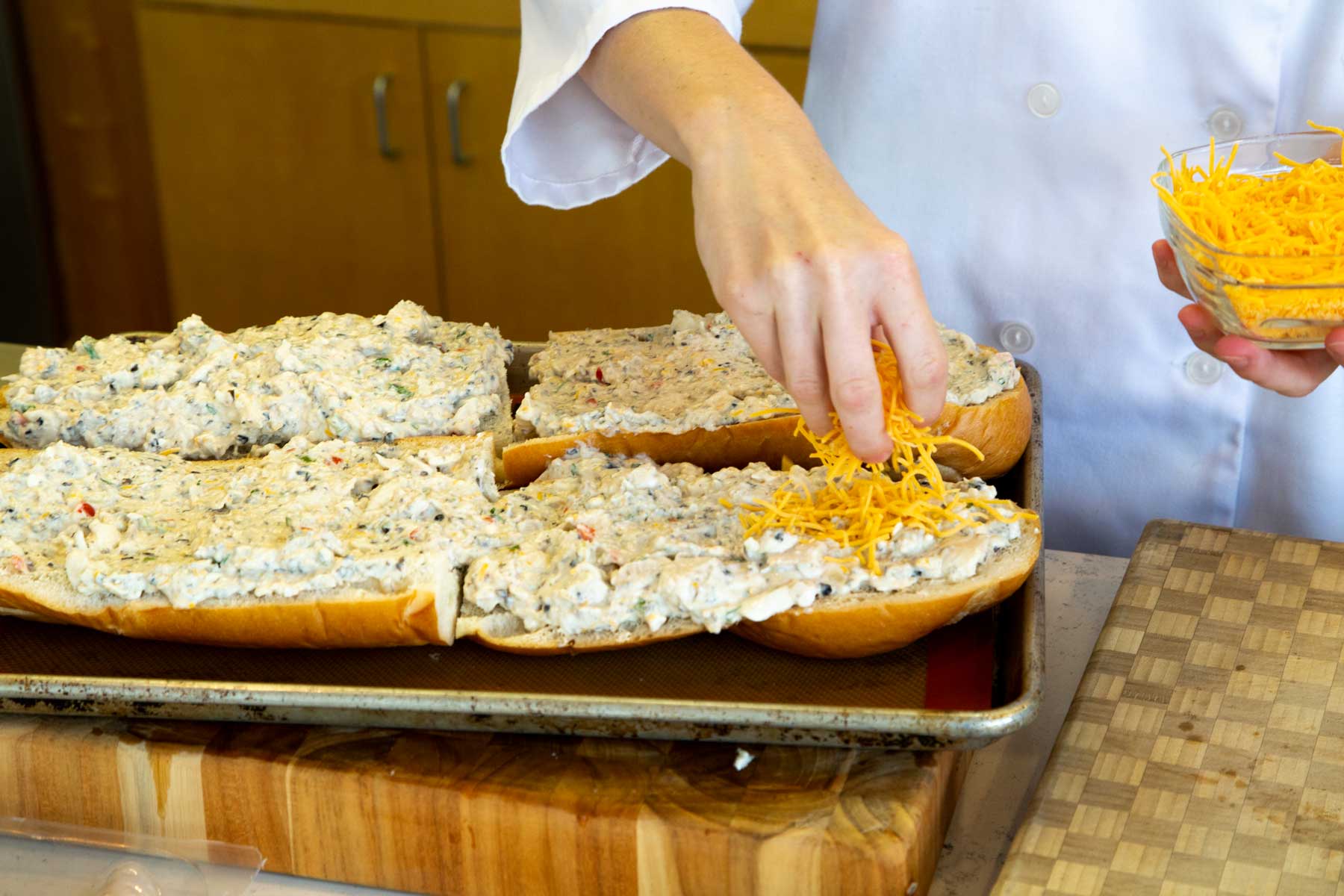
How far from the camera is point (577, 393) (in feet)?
7.63

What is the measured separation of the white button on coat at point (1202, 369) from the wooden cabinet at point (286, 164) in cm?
Answer: 341

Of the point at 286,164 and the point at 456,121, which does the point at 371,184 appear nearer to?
the point at 286,164

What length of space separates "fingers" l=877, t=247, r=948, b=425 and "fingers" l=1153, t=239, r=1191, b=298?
49 cm

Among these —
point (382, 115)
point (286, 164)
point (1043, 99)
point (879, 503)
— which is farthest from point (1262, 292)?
point (286, 164)

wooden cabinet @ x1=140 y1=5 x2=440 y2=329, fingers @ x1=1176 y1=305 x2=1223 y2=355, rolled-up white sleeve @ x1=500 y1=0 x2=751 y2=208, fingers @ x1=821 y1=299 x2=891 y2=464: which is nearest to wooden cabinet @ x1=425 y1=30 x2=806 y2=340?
wooden cabinet @ x1=140 y1=5 x2=440 y2=329

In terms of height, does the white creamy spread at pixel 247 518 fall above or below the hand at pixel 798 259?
below

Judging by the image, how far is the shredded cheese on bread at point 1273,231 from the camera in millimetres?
1580

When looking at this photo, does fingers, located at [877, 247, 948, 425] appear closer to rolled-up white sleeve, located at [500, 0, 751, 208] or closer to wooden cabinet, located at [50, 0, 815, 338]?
rolled-up white sleeve, located at [500, 0, 751, 208]

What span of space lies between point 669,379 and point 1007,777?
0.94 m

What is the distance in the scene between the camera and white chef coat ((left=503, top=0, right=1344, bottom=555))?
2238 mm

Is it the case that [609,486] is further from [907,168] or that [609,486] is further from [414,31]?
[414,31]

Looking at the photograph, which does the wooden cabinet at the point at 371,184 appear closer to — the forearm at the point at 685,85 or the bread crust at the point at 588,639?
the forearm at the point at 685,85

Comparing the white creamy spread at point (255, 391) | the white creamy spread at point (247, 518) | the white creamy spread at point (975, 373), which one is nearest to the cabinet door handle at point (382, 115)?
the white creamy spread at point (255, 391)

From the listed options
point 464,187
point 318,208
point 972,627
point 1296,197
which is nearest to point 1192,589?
point 972,627
